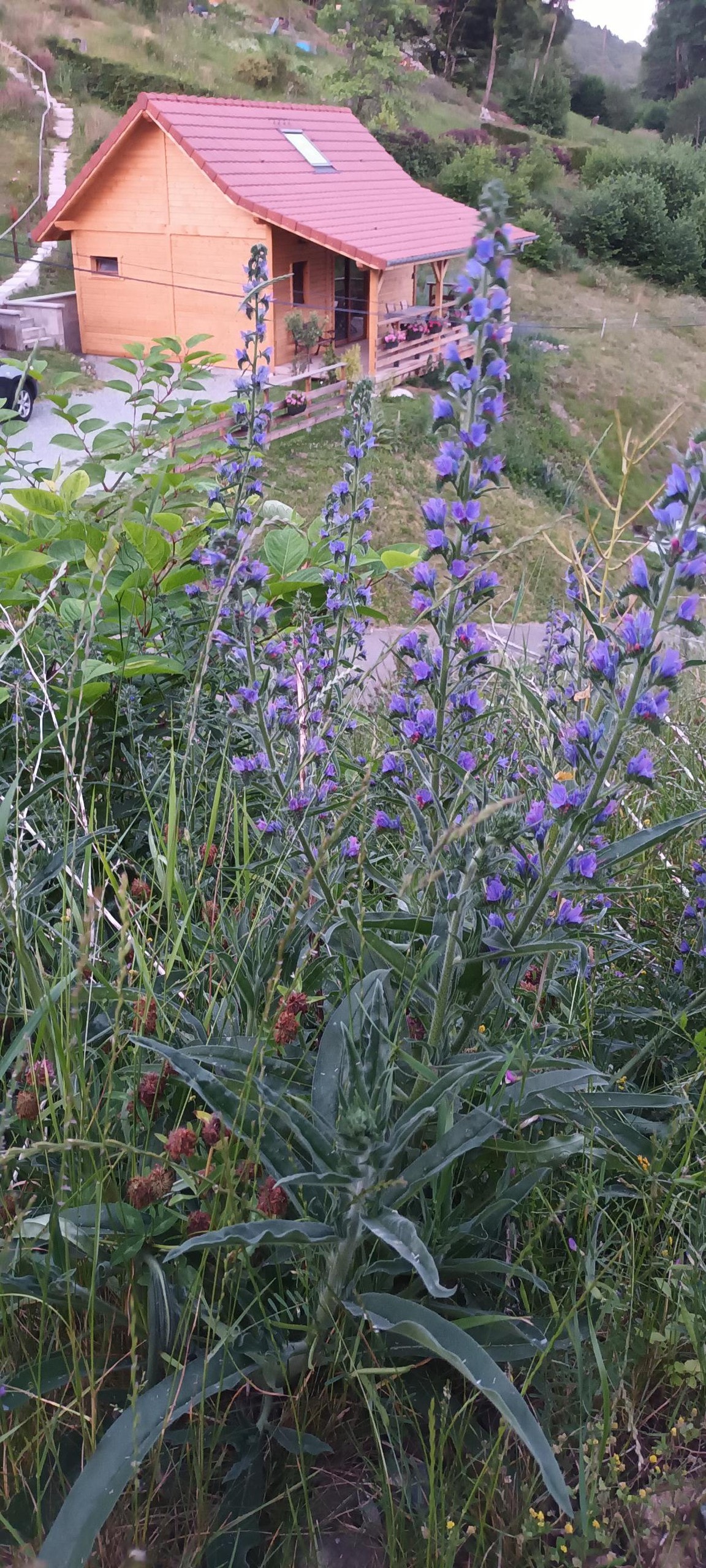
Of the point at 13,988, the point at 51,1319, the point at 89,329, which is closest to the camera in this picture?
the point at 51,1319

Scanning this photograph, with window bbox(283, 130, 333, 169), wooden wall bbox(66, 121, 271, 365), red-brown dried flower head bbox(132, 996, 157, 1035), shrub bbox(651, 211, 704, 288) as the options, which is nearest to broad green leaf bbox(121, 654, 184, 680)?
red-brown dried flower head bbox(132, 996, 157, 1035)

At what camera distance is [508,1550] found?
0.82m

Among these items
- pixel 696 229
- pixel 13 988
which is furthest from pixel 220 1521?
pixel 696 229

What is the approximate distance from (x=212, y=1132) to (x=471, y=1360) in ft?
1.00

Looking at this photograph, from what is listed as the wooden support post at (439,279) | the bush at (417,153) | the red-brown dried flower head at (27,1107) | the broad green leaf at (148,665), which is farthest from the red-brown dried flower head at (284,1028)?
the bush at (417,153)

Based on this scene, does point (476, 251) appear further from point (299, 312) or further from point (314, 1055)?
point (299, 312)

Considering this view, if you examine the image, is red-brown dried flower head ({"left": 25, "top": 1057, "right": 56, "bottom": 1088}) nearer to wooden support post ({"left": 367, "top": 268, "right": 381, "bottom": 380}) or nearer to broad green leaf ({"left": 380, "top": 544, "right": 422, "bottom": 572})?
broad green leaf ({"left": 380, "top": 544, "right": 422, "bottom": 572})

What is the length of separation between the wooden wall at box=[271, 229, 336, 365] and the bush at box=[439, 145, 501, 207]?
8.75 m

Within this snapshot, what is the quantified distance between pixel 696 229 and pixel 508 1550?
92.9 feet

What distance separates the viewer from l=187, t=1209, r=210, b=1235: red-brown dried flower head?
33.8 inches

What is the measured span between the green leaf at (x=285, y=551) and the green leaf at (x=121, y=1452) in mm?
1556

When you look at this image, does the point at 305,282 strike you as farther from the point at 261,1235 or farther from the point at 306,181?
the point at 261,1235

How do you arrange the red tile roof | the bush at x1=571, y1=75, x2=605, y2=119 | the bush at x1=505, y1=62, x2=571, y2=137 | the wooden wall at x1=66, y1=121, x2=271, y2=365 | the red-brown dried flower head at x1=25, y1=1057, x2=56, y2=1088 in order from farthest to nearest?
the bush at x1=571, y1=75, x2=605, y2=119
the bush at x1=505, y1=62, x2=571, y2=137
the wooden wall at x1=66, y1=121, x2=271, y2=365
the red tile roof
the red-brown dried flower head at x1=25, y1=1057, x2=56, y2=1088

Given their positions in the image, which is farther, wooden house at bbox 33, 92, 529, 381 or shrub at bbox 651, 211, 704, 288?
shrub at bbox 651, 211, 704, 288
